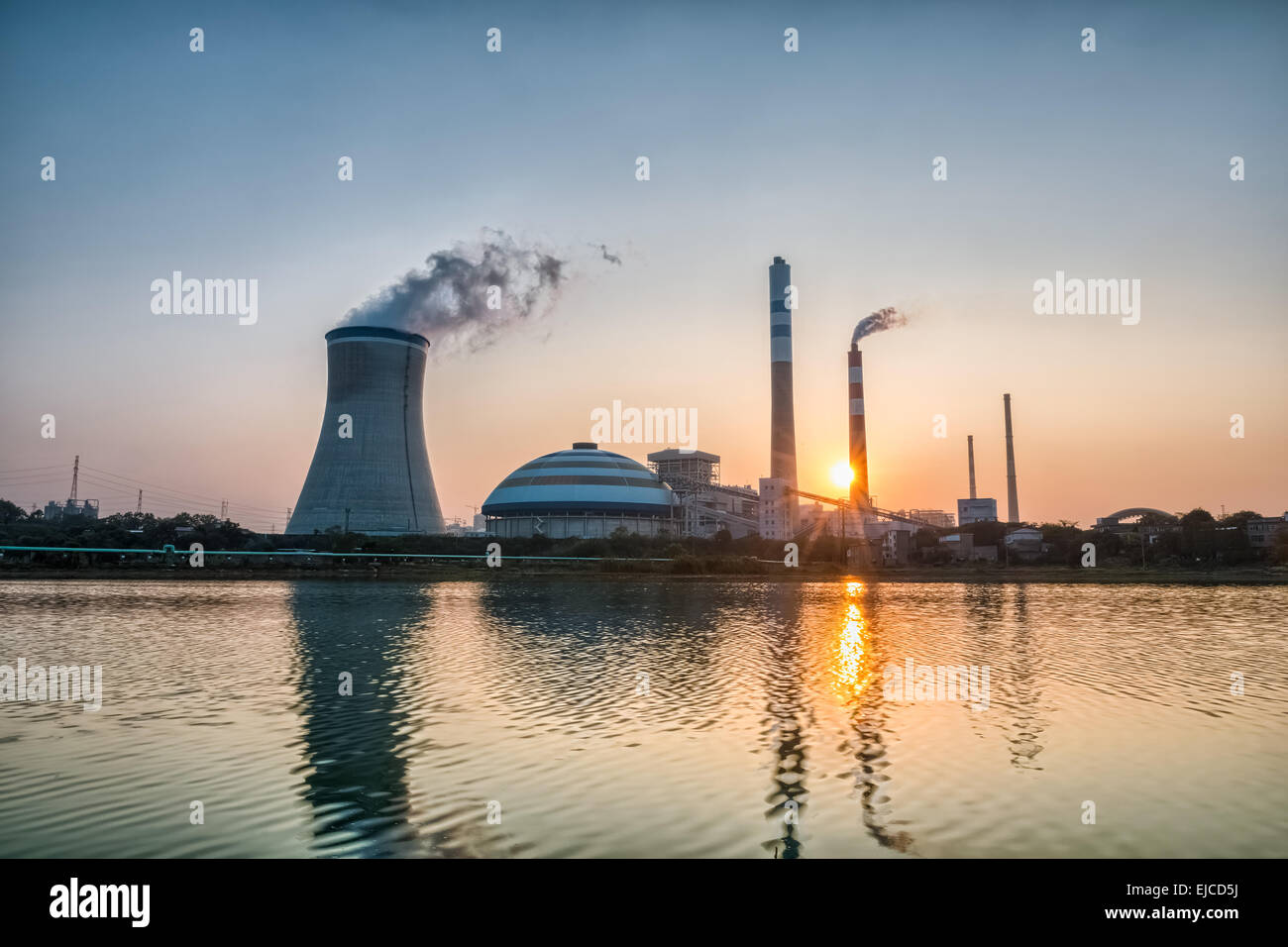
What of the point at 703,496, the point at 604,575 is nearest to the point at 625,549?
the point at 604,575

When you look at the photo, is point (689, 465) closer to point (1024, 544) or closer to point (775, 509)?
point (775, 509)

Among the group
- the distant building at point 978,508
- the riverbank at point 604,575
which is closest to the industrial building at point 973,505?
the distant building at point 978,508

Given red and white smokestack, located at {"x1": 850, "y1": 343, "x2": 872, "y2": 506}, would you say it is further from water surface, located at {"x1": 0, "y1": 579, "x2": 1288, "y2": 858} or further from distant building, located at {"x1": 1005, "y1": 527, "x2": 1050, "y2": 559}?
water surface, located at {"x1": 0, "y1": 579, "x2": 1288, "y2": 858}

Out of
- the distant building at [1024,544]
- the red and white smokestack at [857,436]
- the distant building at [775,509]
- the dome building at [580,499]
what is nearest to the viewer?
the distant building at [1024,544]

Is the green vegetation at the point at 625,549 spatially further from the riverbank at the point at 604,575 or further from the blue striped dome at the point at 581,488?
the blue striped dome at the point at 581,488

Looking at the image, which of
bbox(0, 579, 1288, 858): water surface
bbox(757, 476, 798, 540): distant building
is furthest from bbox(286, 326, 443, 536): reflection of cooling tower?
bbox(757, 476, 798, 540): distant building
